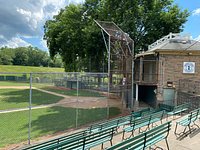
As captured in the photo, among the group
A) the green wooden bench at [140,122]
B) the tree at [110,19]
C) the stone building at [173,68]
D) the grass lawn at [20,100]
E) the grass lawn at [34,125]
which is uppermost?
the tree at [110,19]

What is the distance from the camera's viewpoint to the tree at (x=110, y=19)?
76.3ft

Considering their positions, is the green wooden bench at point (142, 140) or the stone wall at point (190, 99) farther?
the stone wall at point (190, 99)

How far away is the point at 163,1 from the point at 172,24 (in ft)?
11.5

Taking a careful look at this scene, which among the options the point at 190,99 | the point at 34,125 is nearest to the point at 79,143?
the point at 34,125

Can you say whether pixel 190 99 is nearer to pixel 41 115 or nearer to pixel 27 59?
pixel 41 115

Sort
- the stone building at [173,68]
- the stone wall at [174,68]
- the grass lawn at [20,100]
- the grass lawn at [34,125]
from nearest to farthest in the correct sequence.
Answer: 1. the grass lawn at [34,125]
2. the stone building at [173,68]
3. the stone wall at [174,68]
4. the grass lawn at [20,100]

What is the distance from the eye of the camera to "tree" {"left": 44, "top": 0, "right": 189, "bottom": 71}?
76.3 feet

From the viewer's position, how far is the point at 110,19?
2352cm

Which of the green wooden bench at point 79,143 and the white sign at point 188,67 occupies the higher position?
the white sign at point 188,67

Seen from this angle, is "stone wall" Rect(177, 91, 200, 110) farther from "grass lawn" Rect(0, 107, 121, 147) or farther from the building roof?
"grass lawn" Rect(0, 107, 121, 147)

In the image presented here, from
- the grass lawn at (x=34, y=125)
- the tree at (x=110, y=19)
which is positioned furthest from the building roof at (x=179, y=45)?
the grass lawn at (x=34, y=125)

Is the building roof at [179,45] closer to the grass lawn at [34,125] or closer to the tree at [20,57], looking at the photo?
the grass lawn at [34,125]

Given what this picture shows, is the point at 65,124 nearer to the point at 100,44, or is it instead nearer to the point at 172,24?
the point at 100,44

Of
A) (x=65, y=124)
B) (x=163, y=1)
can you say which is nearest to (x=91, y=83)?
(x=65, y=124)
